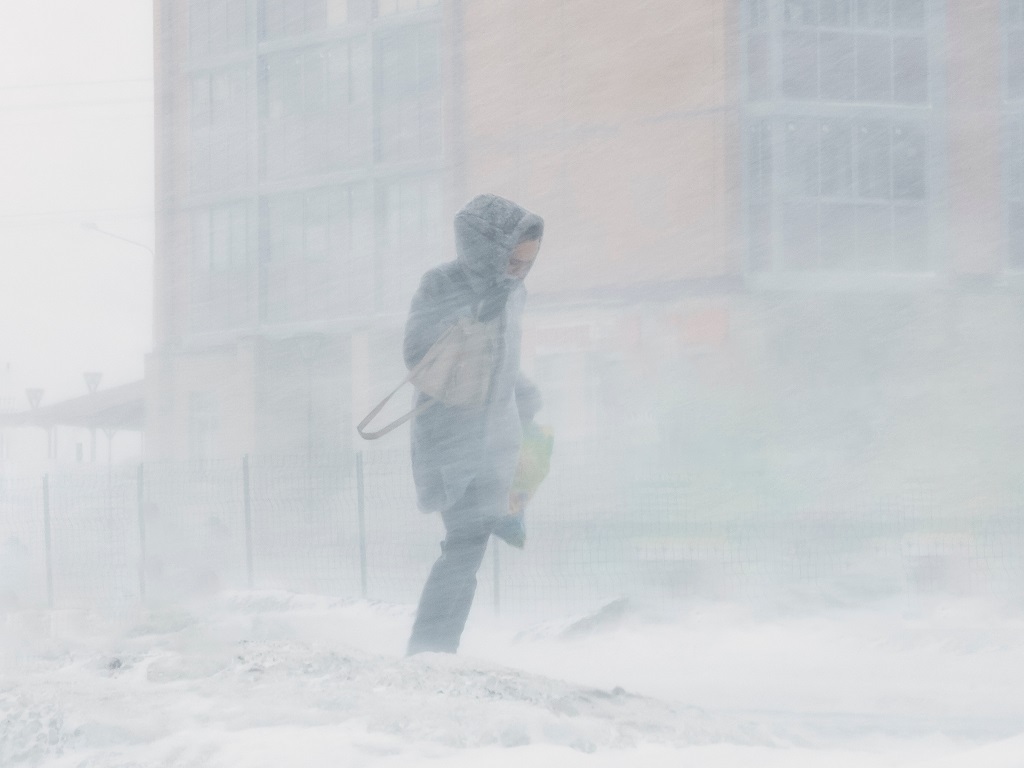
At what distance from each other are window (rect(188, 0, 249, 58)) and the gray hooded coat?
18.3m

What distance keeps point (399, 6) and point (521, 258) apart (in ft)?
53.1

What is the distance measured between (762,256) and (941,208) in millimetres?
2320

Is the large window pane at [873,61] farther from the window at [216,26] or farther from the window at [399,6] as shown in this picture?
the window at [216,26]

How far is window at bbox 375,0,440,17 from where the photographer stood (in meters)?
18.6

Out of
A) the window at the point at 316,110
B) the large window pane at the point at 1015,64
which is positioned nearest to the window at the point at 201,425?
the window at the point at 316,110

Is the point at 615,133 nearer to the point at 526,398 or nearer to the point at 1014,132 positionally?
the point at 1014,132

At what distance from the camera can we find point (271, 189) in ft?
66.9

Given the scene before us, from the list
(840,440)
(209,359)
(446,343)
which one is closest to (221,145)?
(209,359)

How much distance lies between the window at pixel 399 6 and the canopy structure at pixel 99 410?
12.4 meters

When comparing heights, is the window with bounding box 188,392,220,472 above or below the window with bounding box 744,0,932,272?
below

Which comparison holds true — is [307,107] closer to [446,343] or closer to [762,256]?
[762,256]

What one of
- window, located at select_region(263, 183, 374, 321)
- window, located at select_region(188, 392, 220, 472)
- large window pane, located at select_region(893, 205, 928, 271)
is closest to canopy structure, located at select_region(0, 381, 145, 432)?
window, located at select_region(188, 392, 220, 472)

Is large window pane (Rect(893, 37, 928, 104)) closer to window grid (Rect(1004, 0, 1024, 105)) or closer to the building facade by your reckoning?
the building facade

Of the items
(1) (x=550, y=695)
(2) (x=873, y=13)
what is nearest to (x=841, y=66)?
(2) (x=873, y=13)
